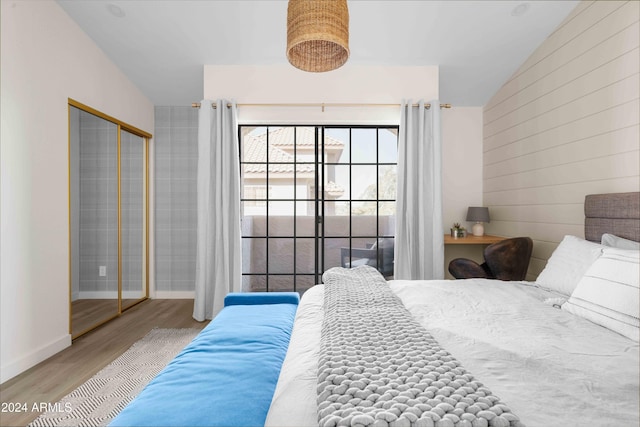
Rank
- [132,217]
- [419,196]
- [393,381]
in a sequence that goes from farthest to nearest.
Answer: [132,217] → [419,196] → [393,381]

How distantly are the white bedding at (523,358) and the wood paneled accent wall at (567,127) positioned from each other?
1.49 meters

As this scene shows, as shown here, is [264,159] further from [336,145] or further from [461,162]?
[461,162]

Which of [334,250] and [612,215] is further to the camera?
[334,250]

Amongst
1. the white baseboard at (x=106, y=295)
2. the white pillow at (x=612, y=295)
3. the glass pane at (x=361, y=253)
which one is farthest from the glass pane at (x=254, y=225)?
the white pillow at (x=612, y=295)

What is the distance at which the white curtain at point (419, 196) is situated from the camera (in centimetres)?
355

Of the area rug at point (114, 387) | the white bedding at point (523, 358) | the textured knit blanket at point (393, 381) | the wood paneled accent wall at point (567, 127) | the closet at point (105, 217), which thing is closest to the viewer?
the textured knit blanket at point (393, 381)

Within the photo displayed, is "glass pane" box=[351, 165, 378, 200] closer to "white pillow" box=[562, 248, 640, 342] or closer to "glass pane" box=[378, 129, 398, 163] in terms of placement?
"glass pane" box=[378, 129, 398, 163]

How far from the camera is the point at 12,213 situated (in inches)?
91.9

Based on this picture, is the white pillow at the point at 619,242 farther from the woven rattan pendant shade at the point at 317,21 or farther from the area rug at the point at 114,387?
the area rug at the point at 114,387

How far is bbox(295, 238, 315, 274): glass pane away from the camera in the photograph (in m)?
3.84

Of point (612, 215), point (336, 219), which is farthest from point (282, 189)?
point (612, 215)

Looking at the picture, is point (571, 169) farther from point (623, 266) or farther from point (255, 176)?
point (255, 176)

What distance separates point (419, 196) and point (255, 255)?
1.90 metres

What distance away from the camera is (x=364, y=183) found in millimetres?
3865
